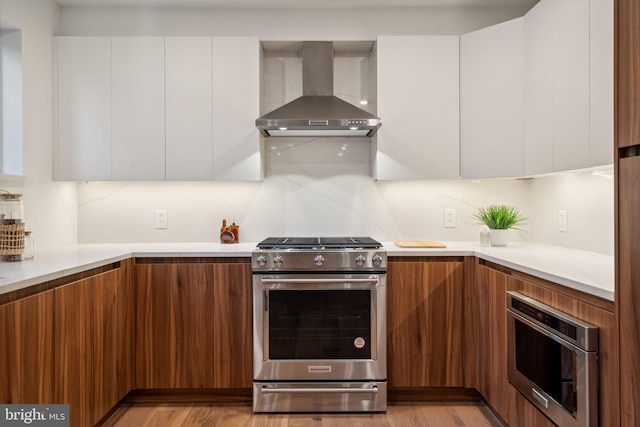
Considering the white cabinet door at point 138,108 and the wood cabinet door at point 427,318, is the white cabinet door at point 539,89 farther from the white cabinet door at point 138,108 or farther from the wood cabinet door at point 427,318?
the white cabinet door at point 138,108

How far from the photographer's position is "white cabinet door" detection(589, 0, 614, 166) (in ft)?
5.76

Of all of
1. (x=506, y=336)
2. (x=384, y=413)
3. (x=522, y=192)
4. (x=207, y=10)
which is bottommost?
(x=384, y=413)

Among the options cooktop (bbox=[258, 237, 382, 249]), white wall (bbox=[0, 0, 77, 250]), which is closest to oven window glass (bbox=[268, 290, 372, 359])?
cooktop (bbox=[258, 237, 382, 249])

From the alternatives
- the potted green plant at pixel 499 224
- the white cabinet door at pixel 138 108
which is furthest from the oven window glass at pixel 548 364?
the white cabinet door at pixel 138 108

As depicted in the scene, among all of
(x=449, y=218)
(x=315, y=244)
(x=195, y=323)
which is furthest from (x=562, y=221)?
(x=195, y=323)

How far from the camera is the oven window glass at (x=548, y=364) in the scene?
5.08ft

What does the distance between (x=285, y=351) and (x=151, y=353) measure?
77 cm

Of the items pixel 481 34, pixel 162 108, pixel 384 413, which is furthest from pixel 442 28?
pixel 384 413

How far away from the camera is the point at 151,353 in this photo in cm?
253

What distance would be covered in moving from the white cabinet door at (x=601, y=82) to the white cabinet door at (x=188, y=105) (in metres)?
2.07

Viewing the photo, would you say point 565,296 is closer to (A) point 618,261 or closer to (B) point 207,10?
(A) point 618,261

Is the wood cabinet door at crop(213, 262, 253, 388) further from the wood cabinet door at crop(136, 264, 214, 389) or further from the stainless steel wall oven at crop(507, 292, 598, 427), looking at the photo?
A: the stainless steel wall oven at crop(507, 292, 598, 427)

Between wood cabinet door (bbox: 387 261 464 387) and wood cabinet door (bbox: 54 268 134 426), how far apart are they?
1480mm

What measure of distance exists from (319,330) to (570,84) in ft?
5.84
